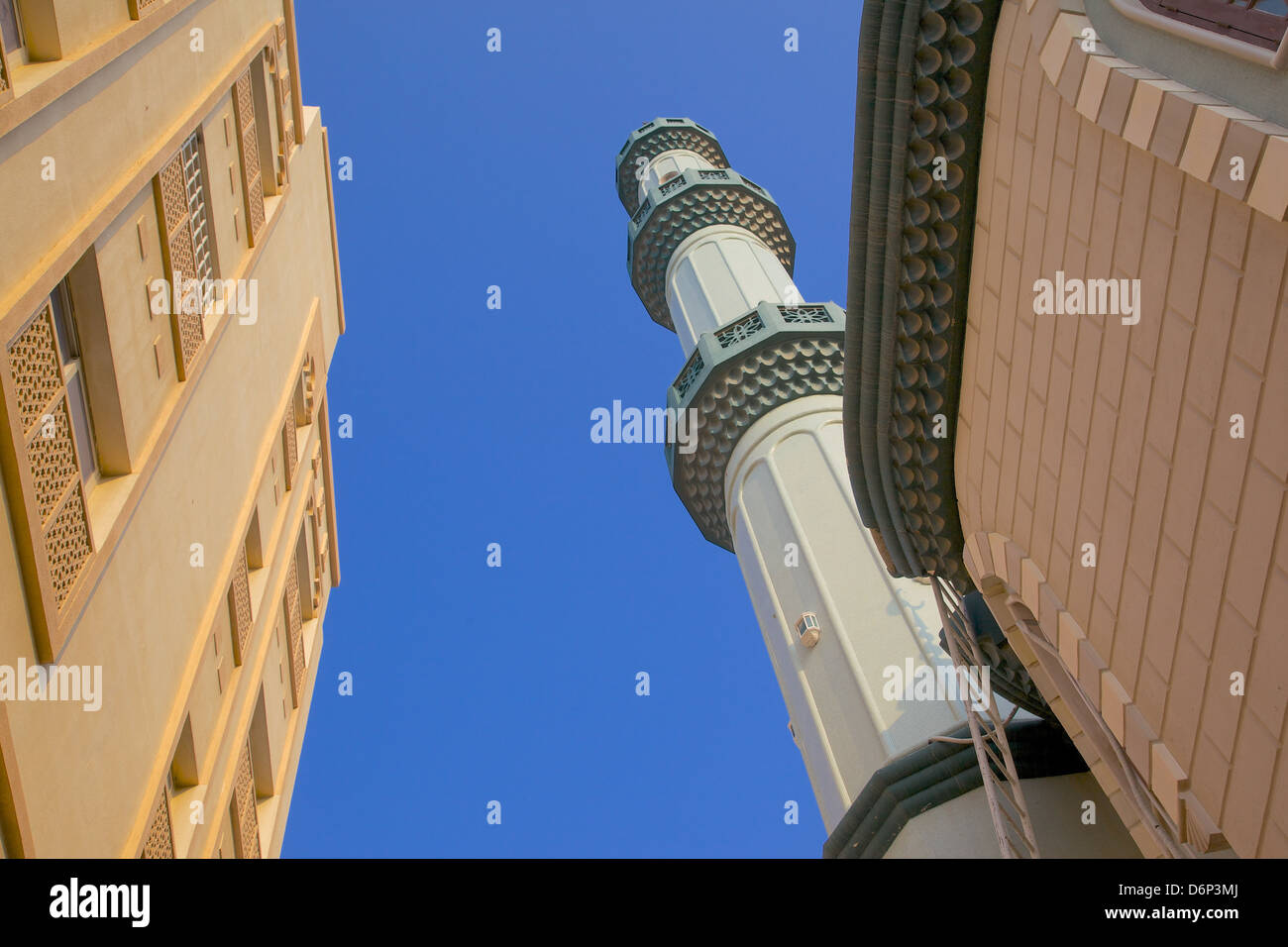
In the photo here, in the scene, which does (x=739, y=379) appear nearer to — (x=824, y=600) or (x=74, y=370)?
(x=824, y=600)

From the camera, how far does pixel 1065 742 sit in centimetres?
1219

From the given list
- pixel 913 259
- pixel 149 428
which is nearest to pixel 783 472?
pixel 913 259

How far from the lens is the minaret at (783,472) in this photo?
13.9m

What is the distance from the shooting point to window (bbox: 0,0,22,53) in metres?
6.96

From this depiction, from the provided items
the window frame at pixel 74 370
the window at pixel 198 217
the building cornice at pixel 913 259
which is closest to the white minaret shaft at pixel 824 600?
the building cornice at pixel 913 259

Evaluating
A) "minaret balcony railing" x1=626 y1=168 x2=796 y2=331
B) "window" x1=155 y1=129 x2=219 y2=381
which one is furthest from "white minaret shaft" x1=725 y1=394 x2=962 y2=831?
"window" x1=155 y1=129 x2=219 y2=381

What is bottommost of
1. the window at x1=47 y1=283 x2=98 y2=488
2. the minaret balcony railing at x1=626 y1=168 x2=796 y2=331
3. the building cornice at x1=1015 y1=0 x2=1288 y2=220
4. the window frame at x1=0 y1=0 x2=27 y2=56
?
the minaret balcony railing at x1=626 y1=168 x2=796 y2=331

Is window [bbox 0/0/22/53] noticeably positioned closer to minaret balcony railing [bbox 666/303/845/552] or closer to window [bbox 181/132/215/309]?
window [bbox 181/132/215/309]

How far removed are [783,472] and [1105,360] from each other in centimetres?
1011

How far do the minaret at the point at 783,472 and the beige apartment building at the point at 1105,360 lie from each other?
303 cm

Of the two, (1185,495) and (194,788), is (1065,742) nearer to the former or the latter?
(1185,495)

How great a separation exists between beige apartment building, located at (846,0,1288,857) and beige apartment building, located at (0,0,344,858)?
6380 mm

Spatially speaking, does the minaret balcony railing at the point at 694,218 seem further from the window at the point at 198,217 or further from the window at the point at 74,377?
the window at the point at 74,377
